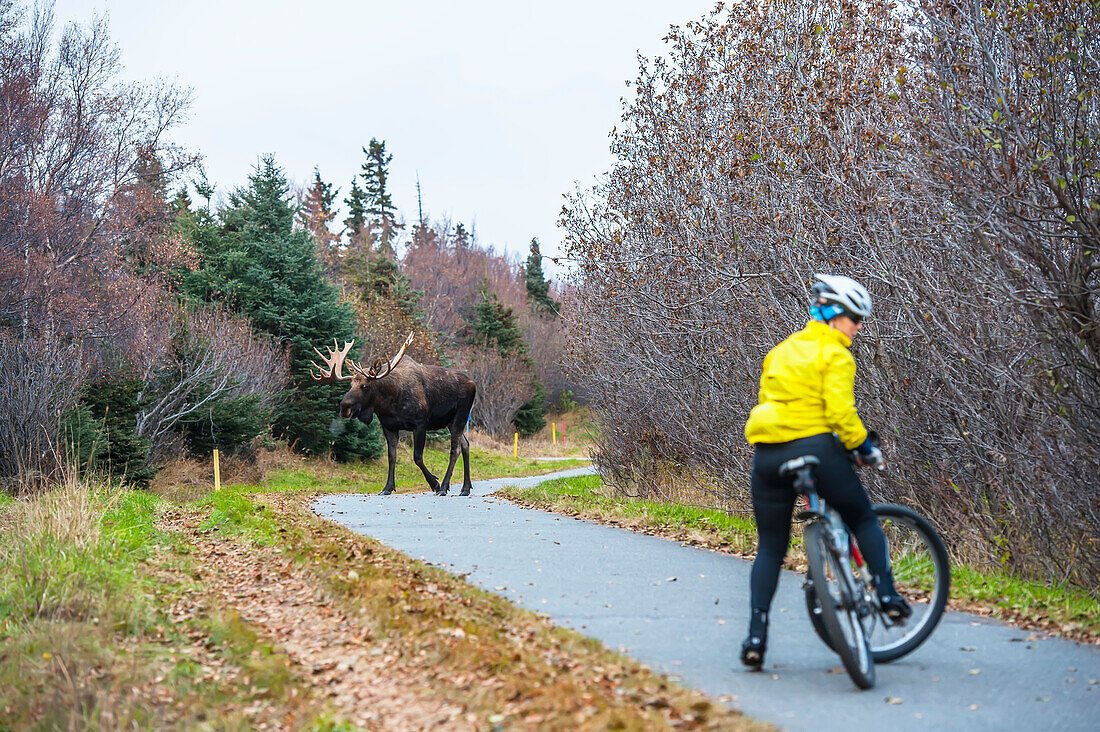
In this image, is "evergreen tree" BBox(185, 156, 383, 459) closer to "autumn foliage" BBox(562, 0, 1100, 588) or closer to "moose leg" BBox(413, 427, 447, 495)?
"moose leg" BBox(413, 427, 447, 495)

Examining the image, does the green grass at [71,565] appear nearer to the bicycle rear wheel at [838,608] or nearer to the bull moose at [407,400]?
the bicycle rear wheel at [838,608]

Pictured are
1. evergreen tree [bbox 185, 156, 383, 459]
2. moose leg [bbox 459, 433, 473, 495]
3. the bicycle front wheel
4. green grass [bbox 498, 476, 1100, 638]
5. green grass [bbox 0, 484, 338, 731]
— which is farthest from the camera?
evergreen tree [bbox 185, 156, 383, 459]

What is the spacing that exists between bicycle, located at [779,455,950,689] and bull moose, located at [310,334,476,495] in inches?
567

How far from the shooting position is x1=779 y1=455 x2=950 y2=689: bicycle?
534 cm

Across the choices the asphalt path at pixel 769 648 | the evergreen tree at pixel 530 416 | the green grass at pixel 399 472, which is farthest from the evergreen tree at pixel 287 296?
the evergreen tree at pixel 530 416

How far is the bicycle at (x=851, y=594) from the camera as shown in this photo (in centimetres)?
534

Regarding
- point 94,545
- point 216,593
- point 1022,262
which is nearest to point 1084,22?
point 1022,262

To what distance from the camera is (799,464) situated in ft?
18.1

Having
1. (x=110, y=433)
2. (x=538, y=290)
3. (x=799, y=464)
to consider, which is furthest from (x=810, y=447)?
(x=538, y=290)

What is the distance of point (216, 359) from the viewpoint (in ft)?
83.4

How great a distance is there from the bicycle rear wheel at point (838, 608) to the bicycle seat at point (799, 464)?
1.15 ft

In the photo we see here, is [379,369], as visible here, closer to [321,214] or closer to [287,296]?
[287,296]

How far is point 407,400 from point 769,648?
15155 millimetres

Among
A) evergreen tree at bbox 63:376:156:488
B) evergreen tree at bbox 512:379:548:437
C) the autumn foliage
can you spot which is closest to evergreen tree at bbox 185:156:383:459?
evergreen tree at bbox 63:376:156:488
